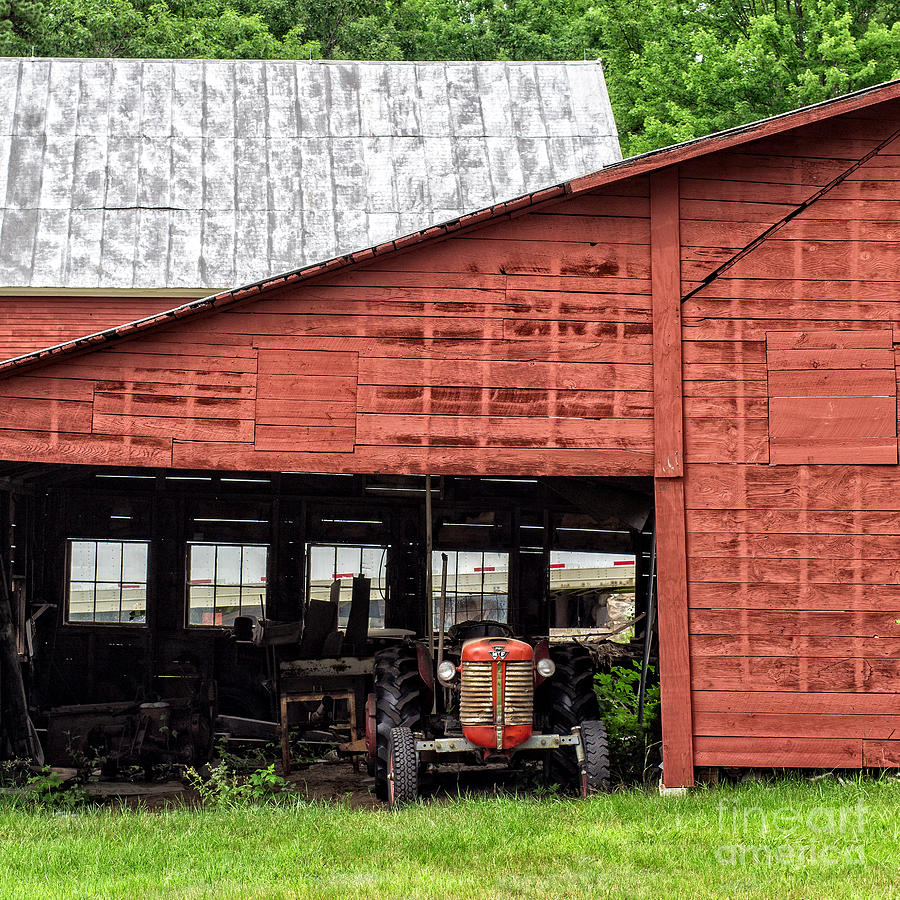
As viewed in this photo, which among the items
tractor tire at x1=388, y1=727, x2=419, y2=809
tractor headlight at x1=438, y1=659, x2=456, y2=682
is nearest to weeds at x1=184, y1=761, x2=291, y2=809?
tractor tire at x1=388, y1=727, x2=419, y2=809

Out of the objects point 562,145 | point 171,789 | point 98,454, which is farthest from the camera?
point 562,145

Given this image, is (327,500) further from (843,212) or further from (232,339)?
(843,212)

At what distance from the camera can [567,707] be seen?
9.29m

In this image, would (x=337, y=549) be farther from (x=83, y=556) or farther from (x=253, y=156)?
(x=253, y=156)

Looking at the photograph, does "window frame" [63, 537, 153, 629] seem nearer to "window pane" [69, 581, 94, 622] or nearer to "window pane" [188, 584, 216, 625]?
"window pane" [69, 581, 94, 622]

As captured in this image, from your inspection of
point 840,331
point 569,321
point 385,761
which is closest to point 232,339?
point 569,321

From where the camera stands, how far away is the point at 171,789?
1118 centimetres

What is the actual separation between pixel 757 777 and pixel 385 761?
2750 millimetres

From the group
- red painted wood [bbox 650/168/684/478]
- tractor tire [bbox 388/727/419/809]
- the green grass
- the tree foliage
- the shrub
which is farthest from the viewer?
the tree foliage

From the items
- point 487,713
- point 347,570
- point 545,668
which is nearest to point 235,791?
point 487,713

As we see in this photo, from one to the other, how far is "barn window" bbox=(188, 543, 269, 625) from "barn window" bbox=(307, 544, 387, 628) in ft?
1.91

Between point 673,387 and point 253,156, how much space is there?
26.8ft

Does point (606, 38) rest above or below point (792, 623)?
above

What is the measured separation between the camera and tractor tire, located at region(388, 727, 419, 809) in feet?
28.6
